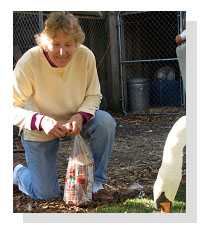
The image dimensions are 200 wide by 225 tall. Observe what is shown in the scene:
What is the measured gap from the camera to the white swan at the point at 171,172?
1.85m

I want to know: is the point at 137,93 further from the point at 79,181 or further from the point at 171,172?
the point at 171,172

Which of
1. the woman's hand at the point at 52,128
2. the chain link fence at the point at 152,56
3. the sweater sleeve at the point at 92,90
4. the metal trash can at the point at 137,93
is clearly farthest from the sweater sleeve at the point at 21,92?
the metal trash can at the point at 137,93

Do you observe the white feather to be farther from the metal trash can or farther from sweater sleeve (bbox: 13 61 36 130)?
the metal trash can

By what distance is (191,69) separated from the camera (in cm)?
201

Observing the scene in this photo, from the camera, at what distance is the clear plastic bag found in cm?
244

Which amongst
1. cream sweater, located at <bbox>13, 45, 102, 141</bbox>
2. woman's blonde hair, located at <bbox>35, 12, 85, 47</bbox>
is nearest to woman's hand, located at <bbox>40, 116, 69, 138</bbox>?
cream sweater, located at <bbox>13, 45, 102, 141</bbox>

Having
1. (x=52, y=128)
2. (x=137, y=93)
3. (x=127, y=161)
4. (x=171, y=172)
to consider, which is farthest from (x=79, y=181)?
(x=137, y=93)

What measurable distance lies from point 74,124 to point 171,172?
749 mm

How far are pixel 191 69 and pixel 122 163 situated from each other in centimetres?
175

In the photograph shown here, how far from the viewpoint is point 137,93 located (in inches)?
283

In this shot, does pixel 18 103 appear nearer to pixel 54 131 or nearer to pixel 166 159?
pixel 54 131

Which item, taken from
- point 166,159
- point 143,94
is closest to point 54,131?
point 166,159

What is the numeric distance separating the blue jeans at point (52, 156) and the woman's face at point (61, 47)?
492mm

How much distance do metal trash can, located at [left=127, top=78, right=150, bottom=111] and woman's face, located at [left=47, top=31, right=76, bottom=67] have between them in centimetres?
486
